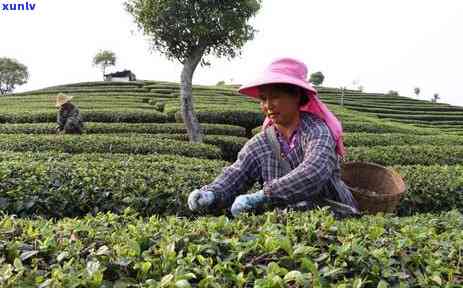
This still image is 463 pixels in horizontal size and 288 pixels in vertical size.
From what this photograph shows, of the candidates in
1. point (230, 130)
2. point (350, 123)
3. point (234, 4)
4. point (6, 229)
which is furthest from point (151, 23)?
point (6, 229)

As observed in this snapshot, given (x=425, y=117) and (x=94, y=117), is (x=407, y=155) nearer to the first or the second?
(x=94, y=117)

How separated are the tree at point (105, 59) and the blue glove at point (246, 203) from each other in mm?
63399

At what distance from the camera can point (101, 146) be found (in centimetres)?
828

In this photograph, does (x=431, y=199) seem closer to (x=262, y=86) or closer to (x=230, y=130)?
(x=262, y=86)

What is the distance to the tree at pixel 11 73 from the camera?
60062 mm

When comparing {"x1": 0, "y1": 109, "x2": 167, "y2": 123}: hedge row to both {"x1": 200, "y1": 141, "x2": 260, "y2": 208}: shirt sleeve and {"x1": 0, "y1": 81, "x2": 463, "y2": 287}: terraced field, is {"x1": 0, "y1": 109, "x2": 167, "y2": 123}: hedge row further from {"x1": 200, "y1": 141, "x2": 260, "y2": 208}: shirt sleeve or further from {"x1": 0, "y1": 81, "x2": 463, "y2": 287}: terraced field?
{"x1": 200, "y1": 141, "x2": 260, "y2": 208}: shirt sleeve

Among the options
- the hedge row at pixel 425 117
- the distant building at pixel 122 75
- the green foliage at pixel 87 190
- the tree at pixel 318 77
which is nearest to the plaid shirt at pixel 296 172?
the green foliage at pixel 87 190

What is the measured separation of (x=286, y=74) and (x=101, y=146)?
6.31 meters

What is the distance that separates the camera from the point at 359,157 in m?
7.98

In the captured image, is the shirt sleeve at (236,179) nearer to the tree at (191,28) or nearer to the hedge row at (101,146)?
the hedge row at (101,146)

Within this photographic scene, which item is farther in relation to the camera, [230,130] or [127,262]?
[230,130]

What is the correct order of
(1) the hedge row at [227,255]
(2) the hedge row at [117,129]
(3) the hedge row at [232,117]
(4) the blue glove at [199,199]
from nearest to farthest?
(1) the hedge row at [227,255] → (4) the blue glove at [199,199] → (2) the hedge row at [117,129] → (3) the hedge row at [232,117]

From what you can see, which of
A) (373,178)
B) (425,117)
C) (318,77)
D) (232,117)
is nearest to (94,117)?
(232,117)

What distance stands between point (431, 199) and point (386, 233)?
3.42m
